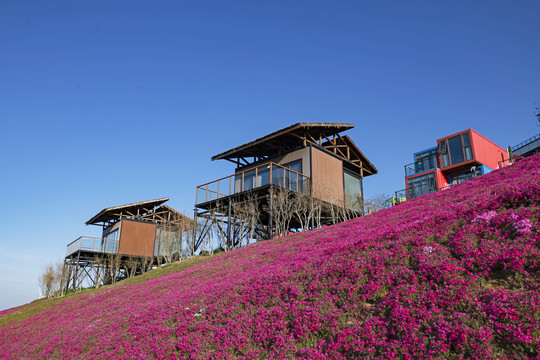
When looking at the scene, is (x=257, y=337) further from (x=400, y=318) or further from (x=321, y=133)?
(x=321, y=133)

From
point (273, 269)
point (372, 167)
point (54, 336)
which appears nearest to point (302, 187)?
point (372, 167)

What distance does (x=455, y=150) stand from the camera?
3797 cm

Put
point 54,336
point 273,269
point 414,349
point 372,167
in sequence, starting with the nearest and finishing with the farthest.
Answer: point 414,349 → point 273,269 → point 54,336 → point 372,167

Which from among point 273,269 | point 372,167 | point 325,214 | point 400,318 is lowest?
point 400,318

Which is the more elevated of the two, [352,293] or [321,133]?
[321,133]

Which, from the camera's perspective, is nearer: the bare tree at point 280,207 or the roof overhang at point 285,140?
the bare tree at point 280,207

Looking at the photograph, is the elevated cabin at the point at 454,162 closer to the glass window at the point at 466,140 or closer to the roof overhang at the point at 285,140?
the glass window at the point at 466,140

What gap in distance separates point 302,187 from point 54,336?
54.5 feet

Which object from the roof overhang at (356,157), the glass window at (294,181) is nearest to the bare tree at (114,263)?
the glass window at (294,181)

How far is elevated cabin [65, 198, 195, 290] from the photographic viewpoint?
38.5 metres

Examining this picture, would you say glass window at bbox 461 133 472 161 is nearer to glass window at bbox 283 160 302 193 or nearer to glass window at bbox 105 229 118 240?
glass window at bbox 283 160 302 193

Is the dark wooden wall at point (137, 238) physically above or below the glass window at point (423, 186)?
below

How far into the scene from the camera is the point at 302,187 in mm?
25297

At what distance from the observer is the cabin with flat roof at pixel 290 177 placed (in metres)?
25.1
